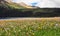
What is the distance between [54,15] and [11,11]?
2.88 ft

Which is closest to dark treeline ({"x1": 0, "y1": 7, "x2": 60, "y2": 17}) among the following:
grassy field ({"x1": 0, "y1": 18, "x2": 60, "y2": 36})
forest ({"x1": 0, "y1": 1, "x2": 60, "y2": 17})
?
forest ({"x1": 0, "y1": 1, "x2": 60, "y2": 17})

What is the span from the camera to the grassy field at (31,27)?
2920 millimetres

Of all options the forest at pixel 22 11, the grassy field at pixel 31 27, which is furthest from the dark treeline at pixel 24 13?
the grassy field at pixel 31 27

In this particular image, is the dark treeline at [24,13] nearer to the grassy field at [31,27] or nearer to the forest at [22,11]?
the forest at [22,11]

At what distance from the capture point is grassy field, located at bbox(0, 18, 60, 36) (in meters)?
2.92

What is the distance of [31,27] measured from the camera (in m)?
3.07

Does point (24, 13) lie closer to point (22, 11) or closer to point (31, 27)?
point (22, 11)

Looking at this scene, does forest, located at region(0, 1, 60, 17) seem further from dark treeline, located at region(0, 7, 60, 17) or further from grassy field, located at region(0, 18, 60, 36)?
grassy field, located at region(0, 18, 60, 36)

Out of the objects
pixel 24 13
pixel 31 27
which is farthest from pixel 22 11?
pixel 31 27

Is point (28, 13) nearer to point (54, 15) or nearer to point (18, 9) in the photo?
Result: point (18, 9)

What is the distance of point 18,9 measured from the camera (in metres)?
3.28

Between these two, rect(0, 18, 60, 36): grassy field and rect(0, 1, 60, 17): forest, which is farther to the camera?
rect(0, 1, 60, 17): forest

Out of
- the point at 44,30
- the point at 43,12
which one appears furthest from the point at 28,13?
the point at 44,30

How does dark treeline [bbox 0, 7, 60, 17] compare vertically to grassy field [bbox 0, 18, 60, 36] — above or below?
above
